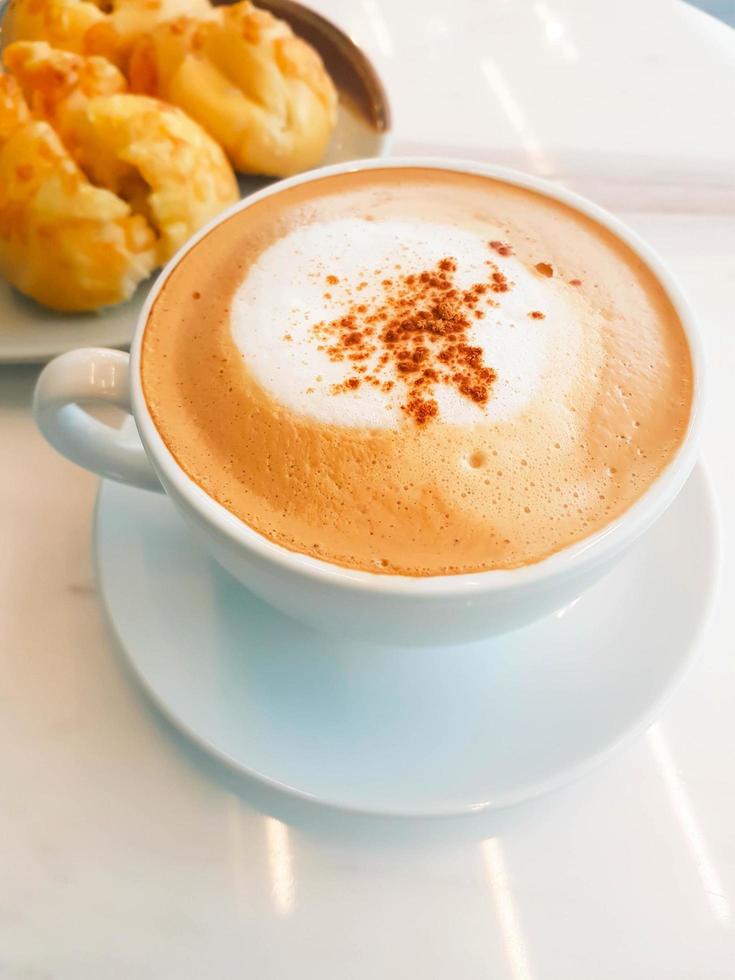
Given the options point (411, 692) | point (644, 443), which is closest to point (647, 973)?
point (411, 692)

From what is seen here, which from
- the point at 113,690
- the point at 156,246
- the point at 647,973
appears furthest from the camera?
the point at 156,246

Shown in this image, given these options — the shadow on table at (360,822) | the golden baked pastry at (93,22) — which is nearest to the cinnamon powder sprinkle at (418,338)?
the shadow on table at (360,822)

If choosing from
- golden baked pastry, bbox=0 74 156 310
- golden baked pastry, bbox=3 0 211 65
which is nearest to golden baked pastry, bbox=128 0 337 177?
Answer: golden baked pastry, bbox=3 0 211 65

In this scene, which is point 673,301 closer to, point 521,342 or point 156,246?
point 521,342

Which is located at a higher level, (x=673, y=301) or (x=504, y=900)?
(x=673, y=301)

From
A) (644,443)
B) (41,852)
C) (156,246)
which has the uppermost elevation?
(644,443)

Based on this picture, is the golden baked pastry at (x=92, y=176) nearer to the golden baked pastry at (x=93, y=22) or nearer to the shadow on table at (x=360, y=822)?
the golden baked pastry at (x=93, y=22)

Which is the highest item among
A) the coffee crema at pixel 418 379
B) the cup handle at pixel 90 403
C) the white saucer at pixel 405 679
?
the coffee crema at pixel 418 379

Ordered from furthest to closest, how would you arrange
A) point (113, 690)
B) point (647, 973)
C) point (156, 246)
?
point (156, 246) < point (113, 690) < point (647, 973)

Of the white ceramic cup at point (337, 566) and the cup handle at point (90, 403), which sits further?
the cup handle at point (90, 403)
